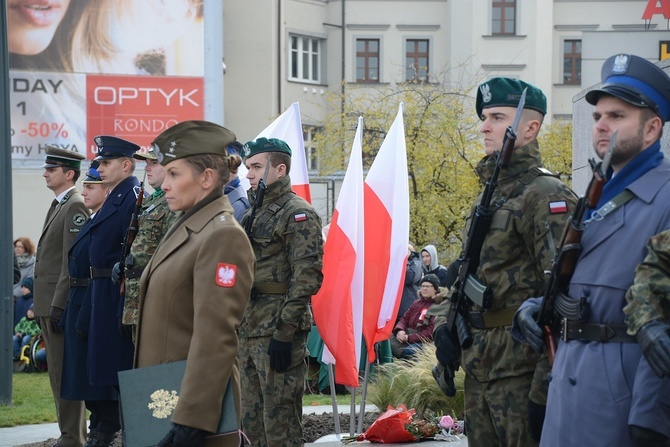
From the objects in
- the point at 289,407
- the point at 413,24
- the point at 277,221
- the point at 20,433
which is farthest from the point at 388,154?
the point at 413,24

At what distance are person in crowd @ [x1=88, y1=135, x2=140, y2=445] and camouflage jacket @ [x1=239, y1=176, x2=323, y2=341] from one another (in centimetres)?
139

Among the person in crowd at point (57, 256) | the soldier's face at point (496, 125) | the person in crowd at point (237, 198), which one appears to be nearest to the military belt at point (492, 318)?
the soldier's face at point (496, 125)

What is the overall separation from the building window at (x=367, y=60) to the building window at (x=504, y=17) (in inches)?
199

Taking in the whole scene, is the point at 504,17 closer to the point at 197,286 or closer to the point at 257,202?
the point at 257,202

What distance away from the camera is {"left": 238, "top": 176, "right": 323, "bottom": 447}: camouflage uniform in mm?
6941

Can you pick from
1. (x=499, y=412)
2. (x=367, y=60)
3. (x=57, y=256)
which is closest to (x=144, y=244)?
(x=57, y=256)

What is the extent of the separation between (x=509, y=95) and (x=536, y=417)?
151 centimetres

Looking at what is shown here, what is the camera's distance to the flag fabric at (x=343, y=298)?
27.8ft

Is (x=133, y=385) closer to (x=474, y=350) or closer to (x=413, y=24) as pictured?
(x=474, y=350)

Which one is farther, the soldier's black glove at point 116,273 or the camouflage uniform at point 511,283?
the soldier's black glove at point 116,273

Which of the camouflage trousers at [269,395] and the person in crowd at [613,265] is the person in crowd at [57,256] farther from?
the person in crowd at [613,265]

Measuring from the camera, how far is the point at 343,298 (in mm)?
8477

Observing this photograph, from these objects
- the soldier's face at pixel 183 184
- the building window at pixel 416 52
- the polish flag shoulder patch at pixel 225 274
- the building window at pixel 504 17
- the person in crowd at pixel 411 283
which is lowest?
the person in crowd at pixel 411 283

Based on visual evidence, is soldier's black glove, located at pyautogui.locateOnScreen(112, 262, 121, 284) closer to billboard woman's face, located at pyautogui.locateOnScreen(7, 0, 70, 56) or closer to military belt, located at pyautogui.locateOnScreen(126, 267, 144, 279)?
military belt, located at pyautogui.locateOnScreen(126, 267, 144, 279)
